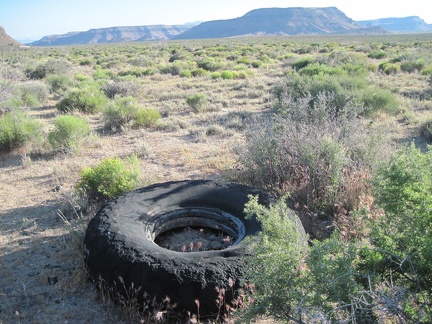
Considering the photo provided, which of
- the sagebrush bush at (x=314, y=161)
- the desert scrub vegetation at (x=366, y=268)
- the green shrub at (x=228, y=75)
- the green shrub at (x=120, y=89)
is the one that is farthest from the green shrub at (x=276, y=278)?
the green shrub at (x=228, y=75)

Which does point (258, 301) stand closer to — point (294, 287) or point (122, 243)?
point (294, 287)

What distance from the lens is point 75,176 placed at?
7.41m

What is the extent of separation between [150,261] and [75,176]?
176 inches

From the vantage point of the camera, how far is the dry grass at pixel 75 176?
3938 mm

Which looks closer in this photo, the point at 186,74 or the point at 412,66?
the point at 412,66

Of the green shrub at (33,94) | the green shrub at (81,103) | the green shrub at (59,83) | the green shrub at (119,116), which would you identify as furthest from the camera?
the green shrub at (59,83)

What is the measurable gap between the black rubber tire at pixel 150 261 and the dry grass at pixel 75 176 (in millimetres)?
451

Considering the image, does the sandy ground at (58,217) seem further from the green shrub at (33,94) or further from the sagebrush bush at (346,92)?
the green shrub at (33,94)

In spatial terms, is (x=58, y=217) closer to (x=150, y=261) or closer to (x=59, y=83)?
(x=150, y=261)

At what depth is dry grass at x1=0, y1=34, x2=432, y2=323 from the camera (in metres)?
3.94

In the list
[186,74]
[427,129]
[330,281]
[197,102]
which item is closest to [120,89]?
[197,102]

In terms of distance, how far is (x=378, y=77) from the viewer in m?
18.3

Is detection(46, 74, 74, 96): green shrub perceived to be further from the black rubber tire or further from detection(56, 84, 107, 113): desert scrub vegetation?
the black rubber tire

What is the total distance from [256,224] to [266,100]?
1047cm
